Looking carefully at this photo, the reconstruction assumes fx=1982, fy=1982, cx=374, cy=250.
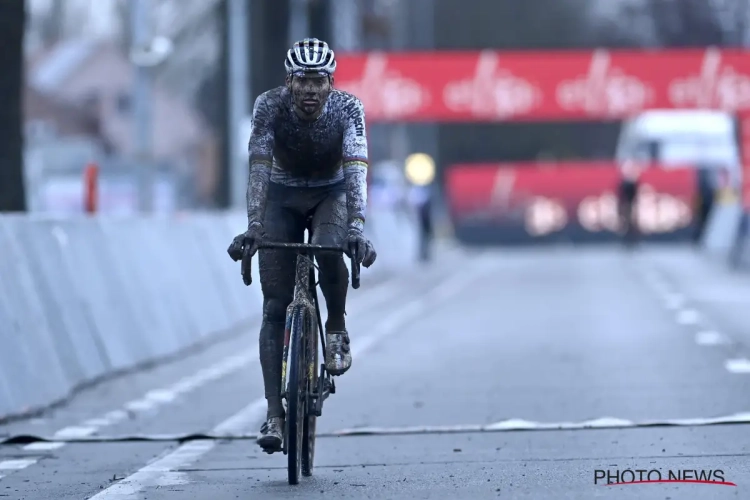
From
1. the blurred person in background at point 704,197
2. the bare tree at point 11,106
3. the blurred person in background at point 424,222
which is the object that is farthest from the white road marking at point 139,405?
the blurred person in background at point 704,197

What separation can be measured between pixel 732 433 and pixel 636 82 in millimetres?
33507

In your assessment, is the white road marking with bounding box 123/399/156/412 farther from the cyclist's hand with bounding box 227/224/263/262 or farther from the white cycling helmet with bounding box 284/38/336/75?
the white cycling helmet with bounding box 284/38/336/75

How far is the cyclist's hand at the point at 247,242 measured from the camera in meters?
8.20

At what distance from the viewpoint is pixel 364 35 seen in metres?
82.6

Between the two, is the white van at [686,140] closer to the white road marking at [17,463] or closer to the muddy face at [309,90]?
the white road marking at [17,463]

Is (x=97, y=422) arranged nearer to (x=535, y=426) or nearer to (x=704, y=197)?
(x=535, y=426)

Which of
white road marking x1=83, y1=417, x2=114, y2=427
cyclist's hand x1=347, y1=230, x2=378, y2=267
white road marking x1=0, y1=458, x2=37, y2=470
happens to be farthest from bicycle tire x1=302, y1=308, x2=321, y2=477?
white road marking x1=83, y1=417, x2=114, y2=427

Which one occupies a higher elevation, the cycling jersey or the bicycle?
the cycling jersey

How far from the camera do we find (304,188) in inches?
343

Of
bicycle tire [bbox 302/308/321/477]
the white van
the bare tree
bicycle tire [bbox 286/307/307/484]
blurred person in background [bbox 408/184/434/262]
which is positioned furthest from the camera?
the white van

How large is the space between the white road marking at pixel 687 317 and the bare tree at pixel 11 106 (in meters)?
6.66

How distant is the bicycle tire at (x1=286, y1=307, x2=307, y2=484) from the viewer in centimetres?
805

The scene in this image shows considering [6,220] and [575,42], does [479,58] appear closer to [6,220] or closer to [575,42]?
[6,220]

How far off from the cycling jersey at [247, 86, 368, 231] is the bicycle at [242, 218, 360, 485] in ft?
0.76
